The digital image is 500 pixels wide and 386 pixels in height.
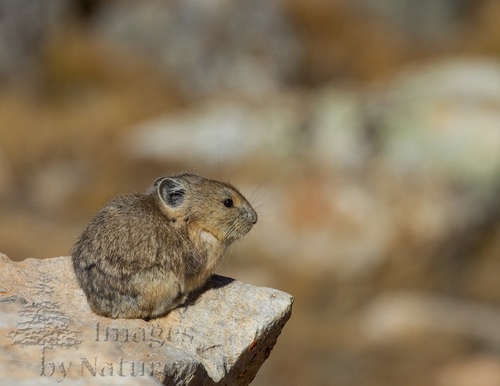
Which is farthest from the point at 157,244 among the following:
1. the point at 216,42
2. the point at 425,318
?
the point at 216,42

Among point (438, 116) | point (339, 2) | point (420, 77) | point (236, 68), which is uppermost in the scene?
point (339, 2)

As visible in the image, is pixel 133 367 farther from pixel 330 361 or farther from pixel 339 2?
pixel 339 2

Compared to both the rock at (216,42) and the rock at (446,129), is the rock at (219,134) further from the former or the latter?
the rock at (216,42)

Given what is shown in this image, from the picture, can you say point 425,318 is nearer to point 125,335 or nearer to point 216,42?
point 125,335

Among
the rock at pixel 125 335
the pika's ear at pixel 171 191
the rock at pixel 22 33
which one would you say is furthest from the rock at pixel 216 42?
the rock at pixel 125 335

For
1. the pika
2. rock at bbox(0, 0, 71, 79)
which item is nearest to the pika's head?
the pika

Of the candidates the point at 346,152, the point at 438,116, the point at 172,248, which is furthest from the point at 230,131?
the point at 172,248
